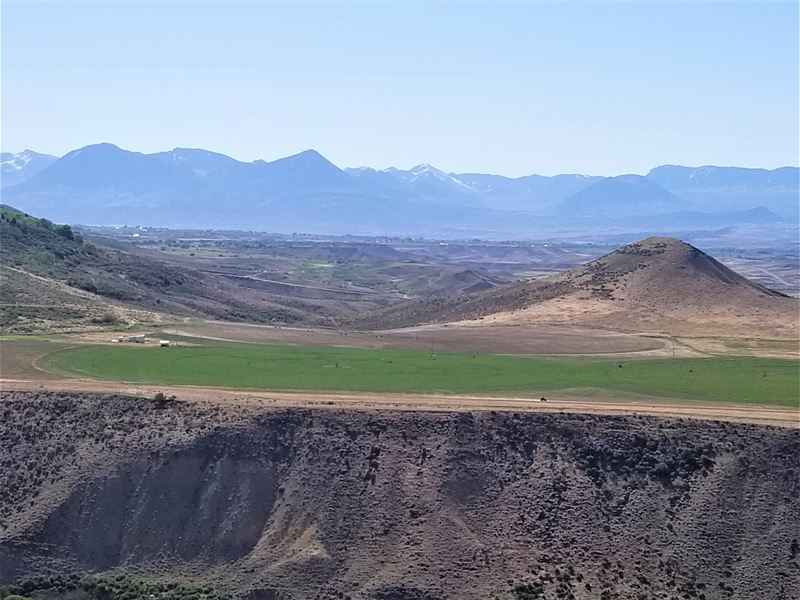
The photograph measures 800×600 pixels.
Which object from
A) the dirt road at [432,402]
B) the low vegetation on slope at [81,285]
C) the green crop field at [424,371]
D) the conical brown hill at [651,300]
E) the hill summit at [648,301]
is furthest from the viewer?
the hill summit at [648,301]

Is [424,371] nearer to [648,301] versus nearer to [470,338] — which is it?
[470,338]

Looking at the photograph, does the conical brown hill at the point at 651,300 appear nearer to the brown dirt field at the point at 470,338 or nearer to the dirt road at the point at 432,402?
the brown dirt field at the point at 470,338

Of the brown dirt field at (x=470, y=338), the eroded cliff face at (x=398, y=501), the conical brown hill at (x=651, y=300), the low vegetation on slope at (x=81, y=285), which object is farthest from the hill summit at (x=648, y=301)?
the eroded cliff face at (x=398, y=501)

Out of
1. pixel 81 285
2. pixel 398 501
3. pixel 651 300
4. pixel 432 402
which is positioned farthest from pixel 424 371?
pixel 81 285

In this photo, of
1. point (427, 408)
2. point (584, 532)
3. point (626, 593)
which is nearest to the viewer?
point (626, 593)

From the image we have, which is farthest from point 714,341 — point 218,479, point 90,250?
point 90,250

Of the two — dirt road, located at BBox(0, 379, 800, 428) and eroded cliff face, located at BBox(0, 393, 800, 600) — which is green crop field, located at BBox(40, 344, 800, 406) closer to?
dirt road, located at BBox(0, 379, 800, 428)

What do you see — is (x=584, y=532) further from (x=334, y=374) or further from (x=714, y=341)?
(x=714, y=341)
